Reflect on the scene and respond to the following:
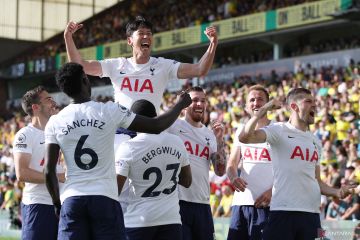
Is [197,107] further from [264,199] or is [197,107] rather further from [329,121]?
[329,121]

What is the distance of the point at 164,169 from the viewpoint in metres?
7.40

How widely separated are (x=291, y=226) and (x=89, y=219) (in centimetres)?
262

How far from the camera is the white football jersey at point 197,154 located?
9055 mm

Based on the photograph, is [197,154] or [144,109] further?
[197,154]

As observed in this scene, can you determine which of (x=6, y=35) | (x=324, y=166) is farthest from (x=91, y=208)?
(x=6, y=35)

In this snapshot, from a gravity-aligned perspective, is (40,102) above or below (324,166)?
above

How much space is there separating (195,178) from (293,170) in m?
1.11

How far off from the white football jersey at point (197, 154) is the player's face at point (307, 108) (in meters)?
1.11

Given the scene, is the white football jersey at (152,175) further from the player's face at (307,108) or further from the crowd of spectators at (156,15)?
the crowd of spectators at (156,15)

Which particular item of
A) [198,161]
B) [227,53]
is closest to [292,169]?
[198,161]

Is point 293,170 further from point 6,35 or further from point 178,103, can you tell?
point 6,35

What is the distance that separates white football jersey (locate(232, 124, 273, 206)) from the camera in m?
9.17

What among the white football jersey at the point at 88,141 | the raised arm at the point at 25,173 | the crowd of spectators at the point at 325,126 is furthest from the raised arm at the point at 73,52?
the crowd of spectators at the point at 325,126

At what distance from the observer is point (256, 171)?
362 inches
